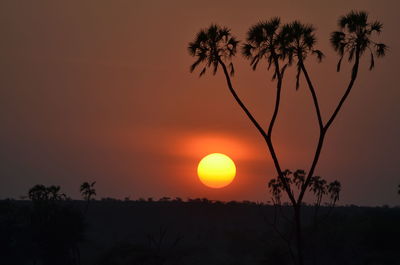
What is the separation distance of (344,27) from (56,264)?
180 feet

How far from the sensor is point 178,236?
134250mm

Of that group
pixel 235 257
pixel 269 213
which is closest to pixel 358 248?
pixel 235 257

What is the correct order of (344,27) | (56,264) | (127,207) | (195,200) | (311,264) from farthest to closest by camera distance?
1. (195,200)
2. (127,207)
3. (311,264)
4. (56,264)
5. (344,27)

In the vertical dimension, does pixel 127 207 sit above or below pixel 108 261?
above

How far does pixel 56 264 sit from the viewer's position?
8506 cm

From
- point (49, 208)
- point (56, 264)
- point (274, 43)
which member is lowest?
point (56, 264)

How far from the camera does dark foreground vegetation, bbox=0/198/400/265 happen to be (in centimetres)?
8700

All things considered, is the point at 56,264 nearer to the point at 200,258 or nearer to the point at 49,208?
the point at 49,208

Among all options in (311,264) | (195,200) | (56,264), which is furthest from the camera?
(195,200)

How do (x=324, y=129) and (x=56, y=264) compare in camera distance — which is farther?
(x=56, y=264)

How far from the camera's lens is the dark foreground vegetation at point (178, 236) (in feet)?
285

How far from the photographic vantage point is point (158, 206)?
613 ft

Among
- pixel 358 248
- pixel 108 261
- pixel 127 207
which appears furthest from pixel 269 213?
pixel 108 261

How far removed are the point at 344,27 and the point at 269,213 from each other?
145518mm
